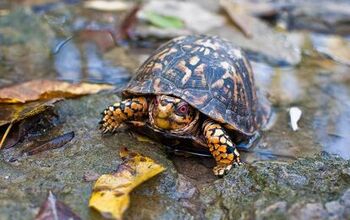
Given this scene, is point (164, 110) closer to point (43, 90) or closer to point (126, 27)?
point (43, 90)

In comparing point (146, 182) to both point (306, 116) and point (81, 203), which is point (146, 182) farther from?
point (306, 116)

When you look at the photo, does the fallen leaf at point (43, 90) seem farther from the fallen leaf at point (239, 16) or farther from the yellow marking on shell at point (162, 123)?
the fallen leaf at point (239, 16)

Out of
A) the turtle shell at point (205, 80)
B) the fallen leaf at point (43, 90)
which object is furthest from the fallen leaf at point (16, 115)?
the turtle shell at point (205, 80)

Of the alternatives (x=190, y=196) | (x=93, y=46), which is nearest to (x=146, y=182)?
(x=190, y=196)

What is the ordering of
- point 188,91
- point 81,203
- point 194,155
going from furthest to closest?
1. point 194,155
2. point 188,91
3. point 81,203

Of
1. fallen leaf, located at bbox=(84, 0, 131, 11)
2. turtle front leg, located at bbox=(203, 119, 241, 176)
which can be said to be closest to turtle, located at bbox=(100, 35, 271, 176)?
turtle front leg, located at bbox=(203, 119, 241, 176)

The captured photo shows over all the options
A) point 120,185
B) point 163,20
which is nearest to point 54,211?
point 120,185

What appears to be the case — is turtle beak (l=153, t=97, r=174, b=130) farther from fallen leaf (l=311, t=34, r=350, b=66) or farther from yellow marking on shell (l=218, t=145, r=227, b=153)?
fallen leaf (l=311, t=34, r=350, b=66)
